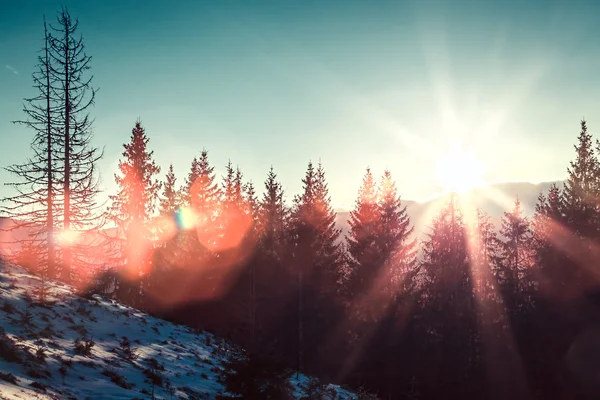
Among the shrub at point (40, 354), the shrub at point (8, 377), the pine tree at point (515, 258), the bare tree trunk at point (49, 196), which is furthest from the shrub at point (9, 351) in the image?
the pine tree at point (515, 258)

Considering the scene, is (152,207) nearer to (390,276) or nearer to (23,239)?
(23,239)

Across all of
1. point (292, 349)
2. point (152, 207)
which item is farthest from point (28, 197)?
point (292, 349)

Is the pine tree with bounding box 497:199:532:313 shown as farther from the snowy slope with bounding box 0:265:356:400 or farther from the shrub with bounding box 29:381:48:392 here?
the shrub with bounding box 29:381:48:392

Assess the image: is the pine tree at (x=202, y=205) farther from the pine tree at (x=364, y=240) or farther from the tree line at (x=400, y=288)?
the pine tree at (x=364, y=240)

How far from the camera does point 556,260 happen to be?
3512 centimetres

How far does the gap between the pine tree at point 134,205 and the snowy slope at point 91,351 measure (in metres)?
17.2

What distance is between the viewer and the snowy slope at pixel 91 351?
29.7ft

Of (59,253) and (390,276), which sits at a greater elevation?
(59,253)

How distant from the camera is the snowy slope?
29.7ft

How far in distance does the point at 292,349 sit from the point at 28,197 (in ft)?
81.2

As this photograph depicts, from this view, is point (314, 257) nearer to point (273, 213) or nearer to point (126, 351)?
point (273, 213)

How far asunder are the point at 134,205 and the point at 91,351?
24.2m

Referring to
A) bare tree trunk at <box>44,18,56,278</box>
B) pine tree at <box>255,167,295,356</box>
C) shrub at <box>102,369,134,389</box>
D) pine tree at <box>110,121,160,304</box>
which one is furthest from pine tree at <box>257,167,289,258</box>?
shrub at <box>102,369,134,389</box>

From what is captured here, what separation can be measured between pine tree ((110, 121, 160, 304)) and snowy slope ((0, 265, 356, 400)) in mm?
17172
